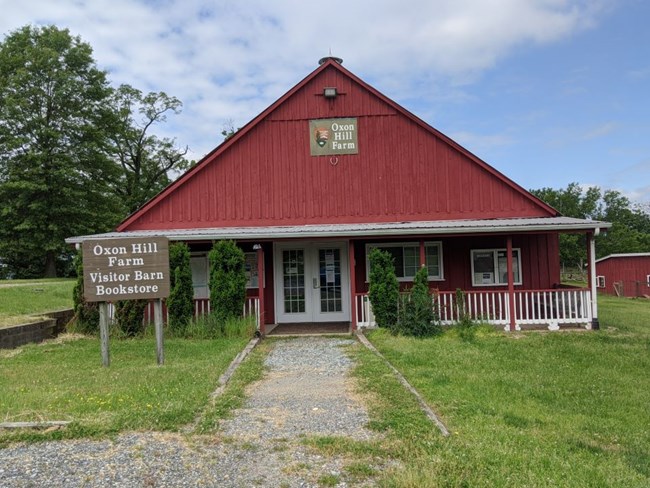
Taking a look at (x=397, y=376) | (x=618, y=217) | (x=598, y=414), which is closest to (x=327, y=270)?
(x=397, y=376)

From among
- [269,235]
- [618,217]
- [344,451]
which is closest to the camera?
[344,451]

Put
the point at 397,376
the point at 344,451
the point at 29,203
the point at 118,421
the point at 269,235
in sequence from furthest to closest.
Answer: the point at 29,203, the point at 269,235, the point at 397,376, the point at 118,421, the point at 344,451

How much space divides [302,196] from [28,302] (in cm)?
818

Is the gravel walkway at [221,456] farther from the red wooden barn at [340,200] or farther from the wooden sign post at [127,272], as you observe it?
the red wooden barn at [340,200]

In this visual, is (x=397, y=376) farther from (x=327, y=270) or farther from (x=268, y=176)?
(x=268, y=176)

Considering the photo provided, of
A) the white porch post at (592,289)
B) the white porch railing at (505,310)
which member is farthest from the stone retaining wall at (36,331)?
the white porch post at (592,289)

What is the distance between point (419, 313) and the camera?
11.7 m

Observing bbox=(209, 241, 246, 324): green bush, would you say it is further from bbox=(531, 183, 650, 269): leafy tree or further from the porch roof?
bbox=(531, 183, 650, 269): leafy tree

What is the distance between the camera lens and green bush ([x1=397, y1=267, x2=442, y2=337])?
Answer: 37.8 feet

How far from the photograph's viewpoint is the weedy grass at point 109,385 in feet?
17.9

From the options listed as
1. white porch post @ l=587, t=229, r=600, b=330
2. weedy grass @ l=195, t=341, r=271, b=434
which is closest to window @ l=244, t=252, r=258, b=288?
weedy grass @ l=195, t=341, r=271, b=434

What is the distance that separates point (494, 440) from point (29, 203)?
33.5 m

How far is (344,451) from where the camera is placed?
4648mm

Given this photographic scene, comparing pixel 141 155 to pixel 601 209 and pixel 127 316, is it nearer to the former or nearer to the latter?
pixel 127 316
